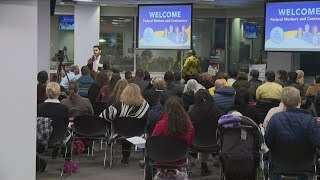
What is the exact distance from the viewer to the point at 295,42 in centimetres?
1223

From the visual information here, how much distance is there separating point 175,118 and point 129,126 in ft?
5.82

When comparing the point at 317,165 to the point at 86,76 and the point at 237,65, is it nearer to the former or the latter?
the point at 86,76

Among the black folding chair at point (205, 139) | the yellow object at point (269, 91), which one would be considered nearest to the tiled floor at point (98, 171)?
the black folding chair at point (205, 139)

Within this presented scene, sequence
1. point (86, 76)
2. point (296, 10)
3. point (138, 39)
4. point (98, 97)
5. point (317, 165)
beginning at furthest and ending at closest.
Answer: point (138, 39) → point (296, 10) → point (86, 76) → point (98, 97) → point (317, 165)

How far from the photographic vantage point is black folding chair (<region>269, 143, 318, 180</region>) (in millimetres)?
5469

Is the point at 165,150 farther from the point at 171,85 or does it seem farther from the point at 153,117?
the point at 171,85

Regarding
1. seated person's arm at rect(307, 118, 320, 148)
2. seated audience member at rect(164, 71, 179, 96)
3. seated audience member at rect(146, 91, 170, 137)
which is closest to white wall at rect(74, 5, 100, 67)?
seated audience member at rect(164, 71, 179, 96)

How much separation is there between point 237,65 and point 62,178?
12689 millimetres

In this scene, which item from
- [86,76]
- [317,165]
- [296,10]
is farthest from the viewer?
[296,10]

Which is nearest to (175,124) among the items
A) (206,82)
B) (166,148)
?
(166,148)

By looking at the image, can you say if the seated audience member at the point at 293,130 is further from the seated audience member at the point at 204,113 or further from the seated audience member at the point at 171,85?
the seated audience member at the point at 171,85

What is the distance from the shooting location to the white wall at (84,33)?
15.4 metres

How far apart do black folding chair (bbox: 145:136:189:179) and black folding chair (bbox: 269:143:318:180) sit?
98cm

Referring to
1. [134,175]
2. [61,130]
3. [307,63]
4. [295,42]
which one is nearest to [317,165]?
[134,175]
